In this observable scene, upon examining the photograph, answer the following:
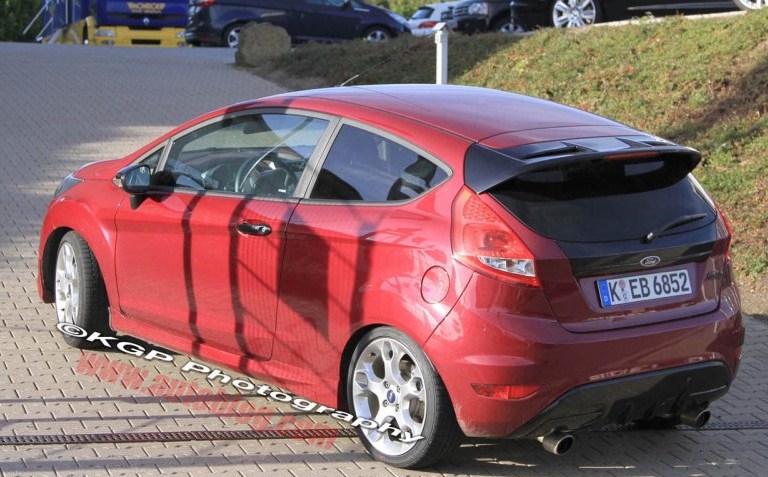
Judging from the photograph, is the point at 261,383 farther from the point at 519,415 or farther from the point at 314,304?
the point at 519,415

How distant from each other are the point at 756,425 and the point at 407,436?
1894mm

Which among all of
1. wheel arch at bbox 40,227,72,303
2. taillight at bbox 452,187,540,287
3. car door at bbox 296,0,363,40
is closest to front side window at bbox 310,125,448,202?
taillight at bbox 452,187,540,287

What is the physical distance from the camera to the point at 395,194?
5480 millimetres

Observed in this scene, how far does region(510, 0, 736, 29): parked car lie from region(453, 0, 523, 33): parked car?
4.18 ft

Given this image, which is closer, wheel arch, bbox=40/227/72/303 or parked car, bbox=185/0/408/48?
wheel arch, bbox=40/227/72/303

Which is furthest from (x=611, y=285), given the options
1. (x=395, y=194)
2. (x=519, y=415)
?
(x=395, y=194)

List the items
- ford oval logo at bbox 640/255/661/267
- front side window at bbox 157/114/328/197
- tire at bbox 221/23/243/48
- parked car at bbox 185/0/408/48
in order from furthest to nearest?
tire at bbox 221/23/243/48, parked car at bbox 185/0/408/48, front side window at bbox 157/114/328/197, ford oval logo at bbox 640/255/661/267

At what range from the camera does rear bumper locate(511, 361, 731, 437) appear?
201 inches

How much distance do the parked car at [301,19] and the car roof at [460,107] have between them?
19434 millimetres

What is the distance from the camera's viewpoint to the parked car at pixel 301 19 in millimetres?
25531

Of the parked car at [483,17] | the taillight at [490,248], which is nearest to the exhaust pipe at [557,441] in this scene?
the taillight at [490,248]

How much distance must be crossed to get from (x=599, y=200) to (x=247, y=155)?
6.09ft

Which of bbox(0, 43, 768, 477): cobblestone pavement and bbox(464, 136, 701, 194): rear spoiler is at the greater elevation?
bbox(464, 136, 701, 194): rear spoiler

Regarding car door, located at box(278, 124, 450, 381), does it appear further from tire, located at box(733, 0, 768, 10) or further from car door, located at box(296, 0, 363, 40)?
car door, located at box(296, 0, 363, 40)
